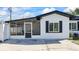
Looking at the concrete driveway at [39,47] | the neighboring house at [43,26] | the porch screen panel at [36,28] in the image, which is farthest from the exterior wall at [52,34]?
the concrete driveway at [39,47]

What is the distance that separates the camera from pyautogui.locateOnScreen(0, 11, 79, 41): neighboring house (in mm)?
29250

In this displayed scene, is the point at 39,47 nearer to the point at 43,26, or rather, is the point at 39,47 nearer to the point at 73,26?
the point at 43,26

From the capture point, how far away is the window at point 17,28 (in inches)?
1174

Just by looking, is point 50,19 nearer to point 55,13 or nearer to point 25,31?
point 55,13

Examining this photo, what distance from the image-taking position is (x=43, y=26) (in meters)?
29.7

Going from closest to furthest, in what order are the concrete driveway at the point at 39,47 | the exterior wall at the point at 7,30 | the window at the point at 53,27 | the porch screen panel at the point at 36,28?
the concrete driveway at the point at 39,47
the exterior wall at the point at 7,30
the window at the point at 53,27
the porch screen panel at the point at 36,28

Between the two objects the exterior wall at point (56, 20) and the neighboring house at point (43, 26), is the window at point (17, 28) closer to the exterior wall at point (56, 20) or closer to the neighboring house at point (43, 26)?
the neighboring house at point (43, 26)

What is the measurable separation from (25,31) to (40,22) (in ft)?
6.74

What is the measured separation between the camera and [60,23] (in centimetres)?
2970

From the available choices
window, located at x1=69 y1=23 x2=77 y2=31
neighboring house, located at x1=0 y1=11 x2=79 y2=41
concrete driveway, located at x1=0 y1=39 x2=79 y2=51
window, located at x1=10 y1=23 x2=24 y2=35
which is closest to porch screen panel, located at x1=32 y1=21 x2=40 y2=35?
neighboring house, located at x1=0 y1=11 x2=79 y2=41
